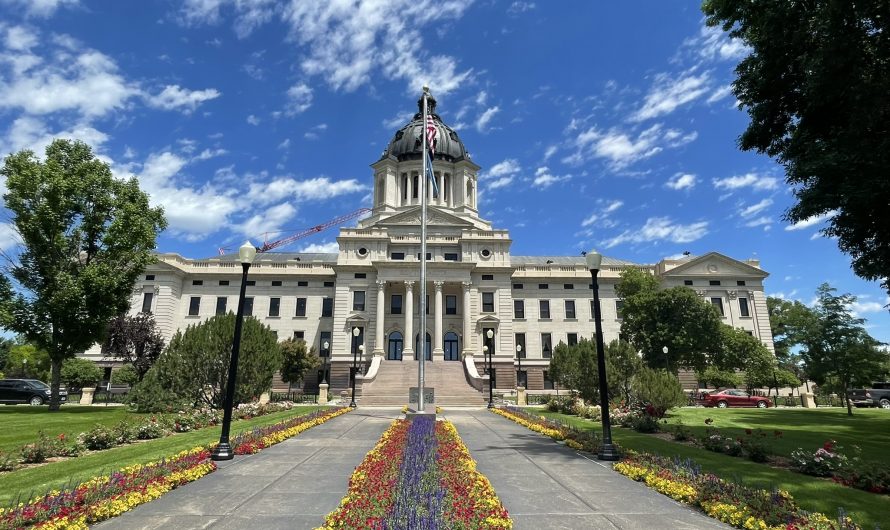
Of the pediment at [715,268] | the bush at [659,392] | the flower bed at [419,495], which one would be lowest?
the flower bed at [419,495]

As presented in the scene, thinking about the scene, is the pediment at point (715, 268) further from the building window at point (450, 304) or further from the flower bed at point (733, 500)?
the flower bed at point (733, 500)

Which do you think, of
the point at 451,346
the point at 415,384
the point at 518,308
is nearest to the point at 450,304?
the point at 451,346

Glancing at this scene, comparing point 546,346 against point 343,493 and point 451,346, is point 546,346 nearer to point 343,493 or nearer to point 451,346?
point 451,346

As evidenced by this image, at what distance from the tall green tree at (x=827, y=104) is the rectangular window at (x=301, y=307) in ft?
162

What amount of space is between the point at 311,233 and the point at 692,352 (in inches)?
3885

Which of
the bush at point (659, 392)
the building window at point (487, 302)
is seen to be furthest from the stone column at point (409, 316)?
the bush at point (659, 392)

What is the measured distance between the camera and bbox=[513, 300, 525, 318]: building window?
189 ft

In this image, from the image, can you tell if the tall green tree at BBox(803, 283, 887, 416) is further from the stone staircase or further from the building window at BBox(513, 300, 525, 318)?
the building window at BBox(513, 300, 525, 318)

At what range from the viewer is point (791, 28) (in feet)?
48.2

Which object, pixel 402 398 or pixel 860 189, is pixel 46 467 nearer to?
pixel 860 189

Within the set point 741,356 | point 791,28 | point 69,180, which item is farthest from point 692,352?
point 69,180

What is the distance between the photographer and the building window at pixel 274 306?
56250 mm

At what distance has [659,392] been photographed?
20891 millimetres

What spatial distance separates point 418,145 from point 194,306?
36.7 metres
